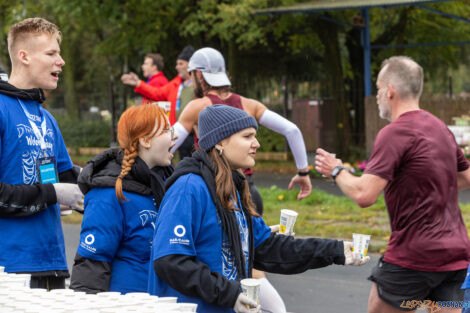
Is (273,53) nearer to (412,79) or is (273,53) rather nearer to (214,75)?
(214,75)

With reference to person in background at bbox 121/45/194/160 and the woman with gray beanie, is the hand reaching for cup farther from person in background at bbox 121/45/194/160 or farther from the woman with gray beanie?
the woman with gray beanie

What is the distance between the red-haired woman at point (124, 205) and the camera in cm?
390

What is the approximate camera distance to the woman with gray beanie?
11.0ft

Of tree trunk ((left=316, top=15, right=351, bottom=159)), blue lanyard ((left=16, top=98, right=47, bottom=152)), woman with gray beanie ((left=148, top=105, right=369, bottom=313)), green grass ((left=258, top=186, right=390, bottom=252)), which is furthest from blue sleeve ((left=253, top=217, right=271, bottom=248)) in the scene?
tree trunk ((left=316, top=15, right=351, bottom=159))

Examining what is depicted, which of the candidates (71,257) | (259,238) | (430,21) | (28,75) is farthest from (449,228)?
(430,21)

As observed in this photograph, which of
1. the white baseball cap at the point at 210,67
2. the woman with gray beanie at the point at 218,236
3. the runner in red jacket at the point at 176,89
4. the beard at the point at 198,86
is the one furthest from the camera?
the runner in red jacket at the point at 176,89

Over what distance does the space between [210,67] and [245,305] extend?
3446mm

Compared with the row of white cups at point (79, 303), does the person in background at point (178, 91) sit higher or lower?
higher

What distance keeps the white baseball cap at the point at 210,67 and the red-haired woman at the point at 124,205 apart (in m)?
2.21

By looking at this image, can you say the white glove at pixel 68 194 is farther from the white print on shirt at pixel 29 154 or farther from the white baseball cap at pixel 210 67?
the white baseball cap at pixel 210 67

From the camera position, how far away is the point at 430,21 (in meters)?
21.2

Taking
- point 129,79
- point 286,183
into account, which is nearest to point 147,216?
point 129,79

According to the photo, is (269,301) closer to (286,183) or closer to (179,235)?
(179,235)

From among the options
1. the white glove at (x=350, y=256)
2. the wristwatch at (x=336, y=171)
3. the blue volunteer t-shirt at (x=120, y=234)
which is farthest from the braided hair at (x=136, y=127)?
the white glove at (x=350, y=256)
